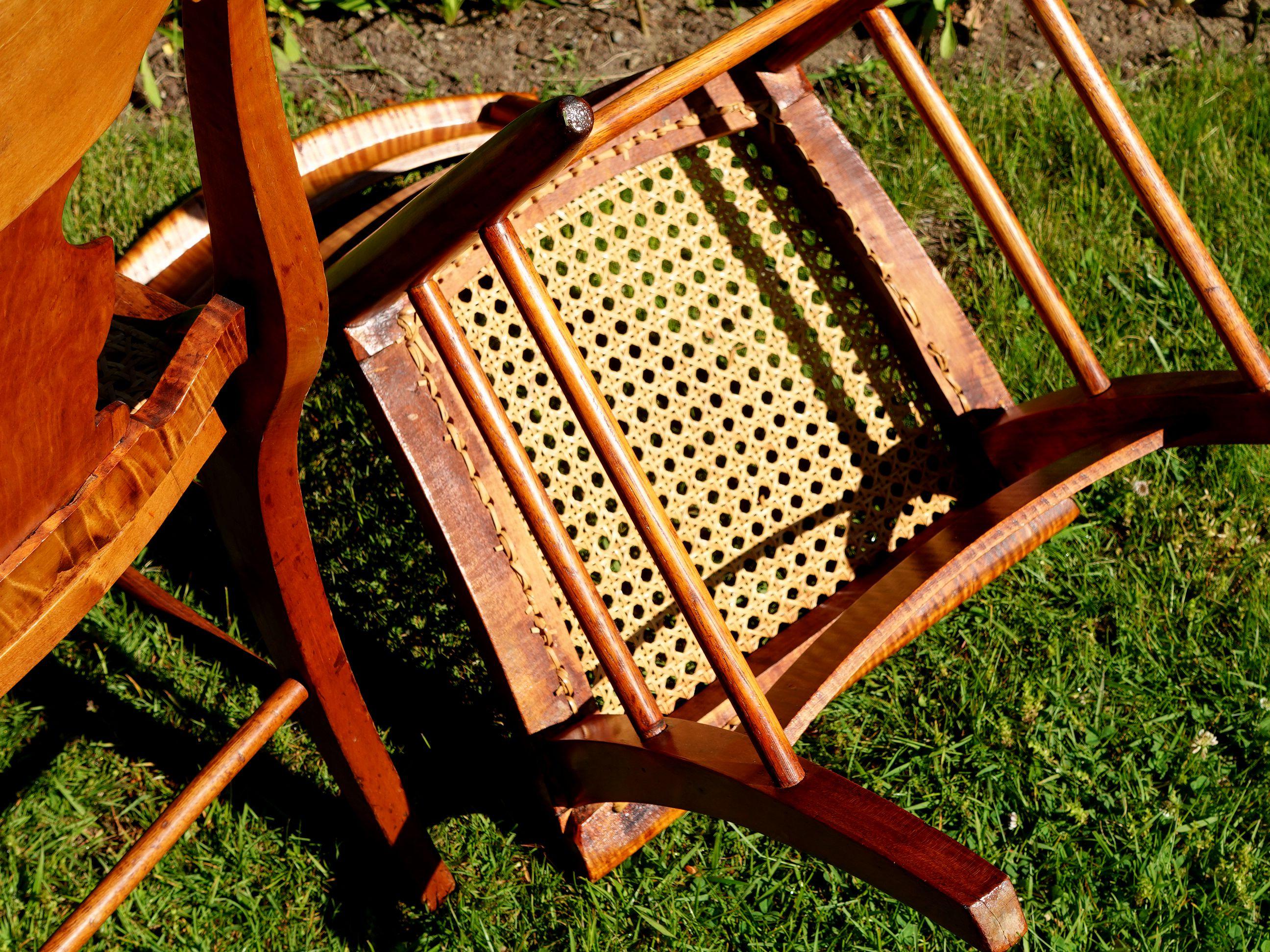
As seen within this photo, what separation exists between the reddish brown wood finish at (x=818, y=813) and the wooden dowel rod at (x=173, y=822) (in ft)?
1.04

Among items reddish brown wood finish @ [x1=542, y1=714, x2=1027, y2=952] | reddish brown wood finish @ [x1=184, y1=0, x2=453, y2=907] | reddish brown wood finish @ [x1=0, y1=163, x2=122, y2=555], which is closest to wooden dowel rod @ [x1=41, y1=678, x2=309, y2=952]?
reddish brown wood finish @ [x1=184, y1=0, x2=453, y2=907]

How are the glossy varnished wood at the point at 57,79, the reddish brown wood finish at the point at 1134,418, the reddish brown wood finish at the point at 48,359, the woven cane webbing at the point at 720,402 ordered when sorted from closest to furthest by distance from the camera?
the glossy varnished wood at the point at 57,79 → the reddish brown wood finish at the point at 48,359 → the reddish brown wood finish at the point at 1134,418 → the woven cane webbing at the point at 720,402

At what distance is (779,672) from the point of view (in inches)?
50.9

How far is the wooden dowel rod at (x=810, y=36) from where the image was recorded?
129cm

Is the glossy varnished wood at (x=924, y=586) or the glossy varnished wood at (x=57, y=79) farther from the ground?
the glossy varnished wood at (x=57, y=79)

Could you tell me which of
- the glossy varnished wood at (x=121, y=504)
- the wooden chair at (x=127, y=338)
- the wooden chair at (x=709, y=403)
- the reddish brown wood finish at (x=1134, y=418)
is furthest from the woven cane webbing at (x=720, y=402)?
the glossy varnished wood at (x=121, y=504)

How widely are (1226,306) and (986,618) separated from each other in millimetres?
832

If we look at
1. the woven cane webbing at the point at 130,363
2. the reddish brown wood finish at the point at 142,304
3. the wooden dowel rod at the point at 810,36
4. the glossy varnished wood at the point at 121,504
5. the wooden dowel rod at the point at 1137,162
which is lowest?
the wooden dowel rod at the point at 1137,162

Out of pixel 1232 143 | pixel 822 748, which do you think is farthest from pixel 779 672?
pixel 1232 143

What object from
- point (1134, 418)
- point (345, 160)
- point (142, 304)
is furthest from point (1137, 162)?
point (345, 160)

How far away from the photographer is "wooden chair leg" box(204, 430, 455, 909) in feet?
3.06

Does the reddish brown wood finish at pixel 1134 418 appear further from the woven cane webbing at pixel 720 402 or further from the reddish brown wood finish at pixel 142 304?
the reddish brown wood finish at pixel 142 304

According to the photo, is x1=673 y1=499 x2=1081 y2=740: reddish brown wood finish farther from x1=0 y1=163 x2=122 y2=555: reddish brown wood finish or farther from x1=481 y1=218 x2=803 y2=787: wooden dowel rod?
x1=0 y1=163 x2=122 y2=555: reddish brown wood finish

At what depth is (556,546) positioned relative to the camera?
1041 mm
